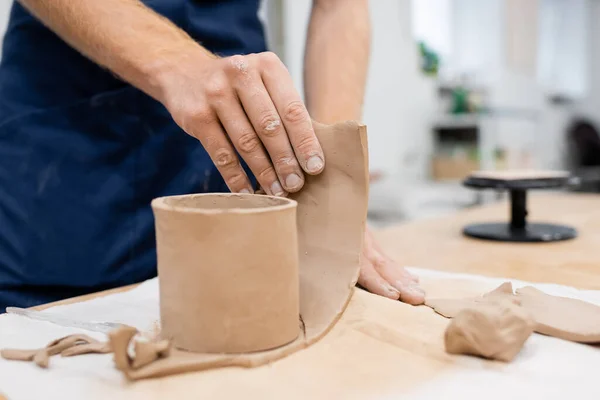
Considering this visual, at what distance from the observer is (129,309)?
752 millimetres

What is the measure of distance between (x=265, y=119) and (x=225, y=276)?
222 mm

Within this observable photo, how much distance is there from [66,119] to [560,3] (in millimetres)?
6465

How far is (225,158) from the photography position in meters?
0.70

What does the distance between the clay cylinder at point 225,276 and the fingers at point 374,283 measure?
0.22 m

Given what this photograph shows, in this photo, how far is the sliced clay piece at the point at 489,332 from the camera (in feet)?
1.75

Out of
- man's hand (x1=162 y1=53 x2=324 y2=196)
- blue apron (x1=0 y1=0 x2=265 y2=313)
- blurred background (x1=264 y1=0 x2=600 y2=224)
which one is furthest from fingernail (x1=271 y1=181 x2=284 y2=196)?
blurred background (x1=264 y1=0 x2=600 y2=224)

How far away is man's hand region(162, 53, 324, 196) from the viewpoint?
0.67 meters

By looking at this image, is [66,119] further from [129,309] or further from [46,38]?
[129,309]

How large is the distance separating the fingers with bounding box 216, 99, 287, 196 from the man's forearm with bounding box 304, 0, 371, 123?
12.1 inches

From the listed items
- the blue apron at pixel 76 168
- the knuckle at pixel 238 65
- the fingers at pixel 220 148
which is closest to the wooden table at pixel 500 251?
the blue apron at pixel 76 168

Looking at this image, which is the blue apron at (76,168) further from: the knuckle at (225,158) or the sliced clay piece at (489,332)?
the sliced clay piece at (489,332)

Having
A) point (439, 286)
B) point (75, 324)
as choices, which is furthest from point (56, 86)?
point (439, 286)

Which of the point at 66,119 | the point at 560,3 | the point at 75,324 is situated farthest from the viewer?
the point at 560,3

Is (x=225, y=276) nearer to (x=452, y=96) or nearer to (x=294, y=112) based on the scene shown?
(x=294, y=112)
